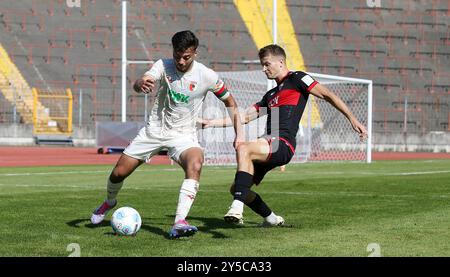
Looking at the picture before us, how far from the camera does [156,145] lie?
8.06 metres

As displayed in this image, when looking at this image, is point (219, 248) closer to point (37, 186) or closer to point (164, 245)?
point (164, 245)

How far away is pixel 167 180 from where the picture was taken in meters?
16.3

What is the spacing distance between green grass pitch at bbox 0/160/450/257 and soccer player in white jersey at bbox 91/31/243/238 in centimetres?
58

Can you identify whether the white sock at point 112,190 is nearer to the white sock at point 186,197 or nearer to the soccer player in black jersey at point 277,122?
the white sock at point 186,197

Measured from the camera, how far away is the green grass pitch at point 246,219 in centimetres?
666

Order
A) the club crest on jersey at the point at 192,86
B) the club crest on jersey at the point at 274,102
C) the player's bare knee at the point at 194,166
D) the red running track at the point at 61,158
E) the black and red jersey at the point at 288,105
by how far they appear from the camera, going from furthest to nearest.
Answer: the red running track at the point at 61,158, the club crest on jersey at the point at 274,102, the black and red jersey at the point at 288,105, the club crest on jersey at the point at 192,86, the player's bare knee at the point at 194,166

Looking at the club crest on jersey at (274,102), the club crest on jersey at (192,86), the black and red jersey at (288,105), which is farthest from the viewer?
Result: the club crest on jersey at (274,102)

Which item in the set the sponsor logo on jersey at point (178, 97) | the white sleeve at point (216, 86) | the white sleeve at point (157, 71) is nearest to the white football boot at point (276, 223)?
the white sleeve at point (216, 86)

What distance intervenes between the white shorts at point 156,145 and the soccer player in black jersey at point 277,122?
522mm

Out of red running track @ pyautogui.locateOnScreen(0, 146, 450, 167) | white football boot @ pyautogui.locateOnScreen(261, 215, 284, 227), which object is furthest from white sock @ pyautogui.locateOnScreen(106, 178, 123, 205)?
red running track @ pyautogui.locateOnScreen(0, 146, 450, 167)

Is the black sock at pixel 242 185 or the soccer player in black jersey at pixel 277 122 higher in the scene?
the soccer player in black jersey at pixel 277 122

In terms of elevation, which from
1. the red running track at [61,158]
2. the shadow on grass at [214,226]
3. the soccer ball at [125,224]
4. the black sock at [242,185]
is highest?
the black sock at [242,185]

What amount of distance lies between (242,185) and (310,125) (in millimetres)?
19413
